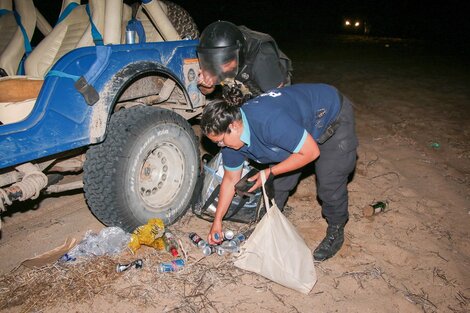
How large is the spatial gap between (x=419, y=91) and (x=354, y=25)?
23903mm

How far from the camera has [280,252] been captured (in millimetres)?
2449

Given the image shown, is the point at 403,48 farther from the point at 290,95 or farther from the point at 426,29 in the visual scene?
the point at 290,95

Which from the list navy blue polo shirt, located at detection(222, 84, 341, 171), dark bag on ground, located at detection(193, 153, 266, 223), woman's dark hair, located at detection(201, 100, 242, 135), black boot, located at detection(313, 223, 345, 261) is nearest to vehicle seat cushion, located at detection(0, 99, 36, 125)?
woman's dark hair, located at detection(201, 100, 242, 135)

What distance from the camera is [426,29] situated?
26.7 m

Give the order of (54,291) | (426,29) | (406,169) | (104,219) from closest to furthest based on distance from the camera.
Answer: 1. (54,291)
2. (104,219)
3. (406,169)
4. (426,29)

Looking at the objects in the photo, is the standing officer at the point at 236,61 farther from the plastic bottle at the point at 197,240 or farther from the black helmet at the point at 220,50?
the plastic bottle at the point at 197,240

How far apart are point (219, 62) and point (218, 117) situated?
963mm

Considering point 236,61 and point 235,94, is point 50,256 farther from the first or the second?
point 236,61

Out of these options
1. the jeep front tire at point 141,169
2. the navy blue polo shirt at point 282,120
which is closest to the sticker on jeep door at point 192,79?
the jeep front tire at point 141,169

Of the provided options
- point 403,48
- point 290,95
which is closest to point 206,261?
point 290,95

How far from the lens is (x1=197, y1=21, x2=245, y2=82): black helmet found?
298cm

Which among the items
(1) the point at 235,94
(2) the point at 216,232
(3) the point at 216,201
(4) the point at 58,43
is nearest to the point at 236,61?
(1) the point at 235,94

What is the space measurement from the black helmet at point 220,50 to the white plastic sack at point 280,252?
1089 millimetres

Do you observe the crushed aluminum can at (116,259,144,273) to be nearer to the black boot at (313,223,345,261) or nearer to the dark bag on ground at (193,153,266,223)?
the dark bag on ground at (193,153,266,223)
